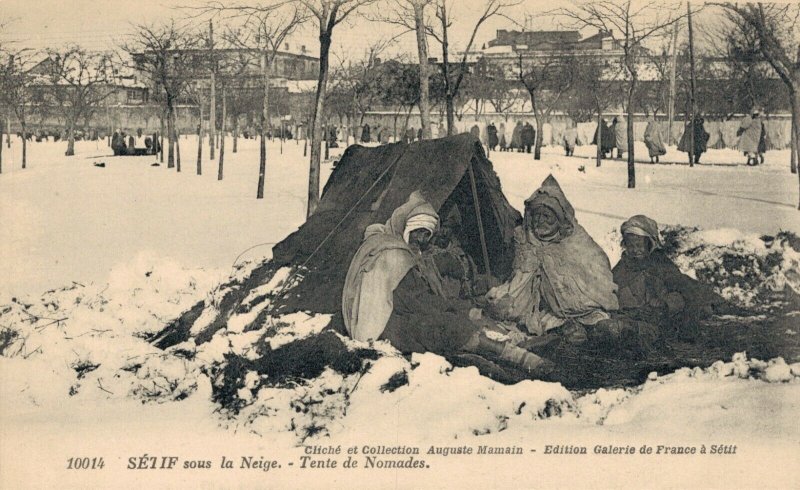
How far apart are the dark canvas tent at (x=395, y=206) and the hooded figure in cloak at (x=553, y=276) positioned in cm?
83

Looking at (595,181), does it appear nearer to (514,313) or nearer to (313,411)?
(514,313)

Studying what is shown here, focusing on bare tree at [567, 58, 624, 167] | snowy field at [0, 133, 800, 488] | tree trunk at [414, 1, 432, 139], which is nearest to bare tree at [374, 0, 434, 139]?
tree trunk at [414, 1, 432, 139]

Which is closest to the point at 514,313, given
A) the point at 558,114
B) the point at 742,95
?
the point at 742,95

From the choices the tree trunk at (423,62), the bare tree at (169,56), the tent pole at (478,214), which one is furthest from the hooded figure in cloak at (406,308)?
the bare tree at (169,56)

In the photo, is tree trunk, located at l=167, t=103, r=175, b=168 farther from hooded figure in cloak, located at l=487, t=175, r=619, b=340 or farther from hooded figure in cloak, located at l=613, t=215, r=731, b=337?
hooded figure in cloak, located at l=613, t=215, r=731, b=337

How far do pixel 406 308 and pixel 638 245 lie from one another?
2.34 meters

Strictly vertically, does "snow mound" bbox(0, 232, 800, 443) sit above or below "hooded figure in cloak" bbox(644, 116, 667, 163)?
below

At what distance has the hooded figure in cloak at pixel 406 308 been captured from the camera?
586cm

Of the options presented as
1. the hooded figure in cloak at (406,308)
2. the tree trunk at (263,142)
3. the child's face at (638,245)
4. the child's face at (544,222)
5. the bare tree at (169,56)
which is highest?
the bare tree at (169,56)

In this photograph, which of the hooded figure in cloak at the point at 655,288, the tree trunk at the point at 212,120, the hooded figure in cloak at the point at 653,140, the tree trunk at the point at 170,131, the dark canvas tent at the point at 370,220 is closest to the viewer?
the hooded figure in cloak at the point at 655,288

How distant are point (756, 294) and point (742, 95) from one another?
2941 centimetres

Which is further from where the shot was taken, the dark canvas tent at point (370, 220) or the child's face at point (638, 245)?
the dark canvas tent at point (370, 220)

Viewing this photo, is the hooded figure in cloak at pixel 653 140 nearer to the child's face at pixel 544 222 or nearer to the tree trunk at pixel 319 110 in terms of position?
the tree trunk at pixel 319 110

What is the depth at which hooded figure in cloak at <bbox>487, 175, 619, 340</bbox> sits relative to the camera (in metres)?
6.74
